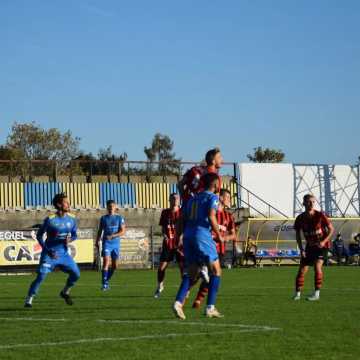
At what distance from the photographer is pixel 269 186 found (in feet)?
193

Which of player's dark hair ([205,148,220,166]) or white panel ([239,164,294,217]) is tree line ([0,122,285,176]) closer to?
white panel ([239,164,294,217])

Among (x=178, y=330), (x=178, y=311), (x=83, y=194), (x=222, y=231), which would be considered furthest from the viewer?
(x=83, y=194)

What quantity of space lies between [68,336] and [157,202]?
44.5 meters

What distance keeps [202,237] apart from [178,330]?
1.93 metres

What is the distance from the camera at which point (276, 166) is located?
59438 mm

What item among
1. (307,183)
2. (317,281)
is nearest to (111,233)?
(317,281)

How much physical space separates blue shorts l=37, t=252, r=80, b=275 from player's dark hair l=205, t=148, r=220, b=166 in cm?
423

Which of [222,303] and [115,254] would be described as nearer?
[222,303]

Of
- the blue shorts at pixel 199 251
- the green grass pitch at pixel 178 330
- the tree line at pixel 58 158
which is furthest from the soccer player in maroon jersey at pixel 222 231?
the tree line at pixel 58 158

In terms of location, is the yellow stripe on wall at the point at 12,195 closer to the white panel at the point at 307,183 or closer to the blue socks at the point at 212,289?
the white panel at the point at 307,183

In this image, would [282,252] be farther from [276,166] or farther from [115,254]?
[115,254]

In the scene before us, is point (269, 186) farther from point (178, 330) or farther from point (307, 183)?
point (178, 330)

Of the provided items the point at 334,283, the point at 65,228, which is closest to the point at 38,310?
the point at 65,228

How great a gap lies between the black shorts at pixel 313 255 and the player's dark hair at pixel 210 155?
5.24m
